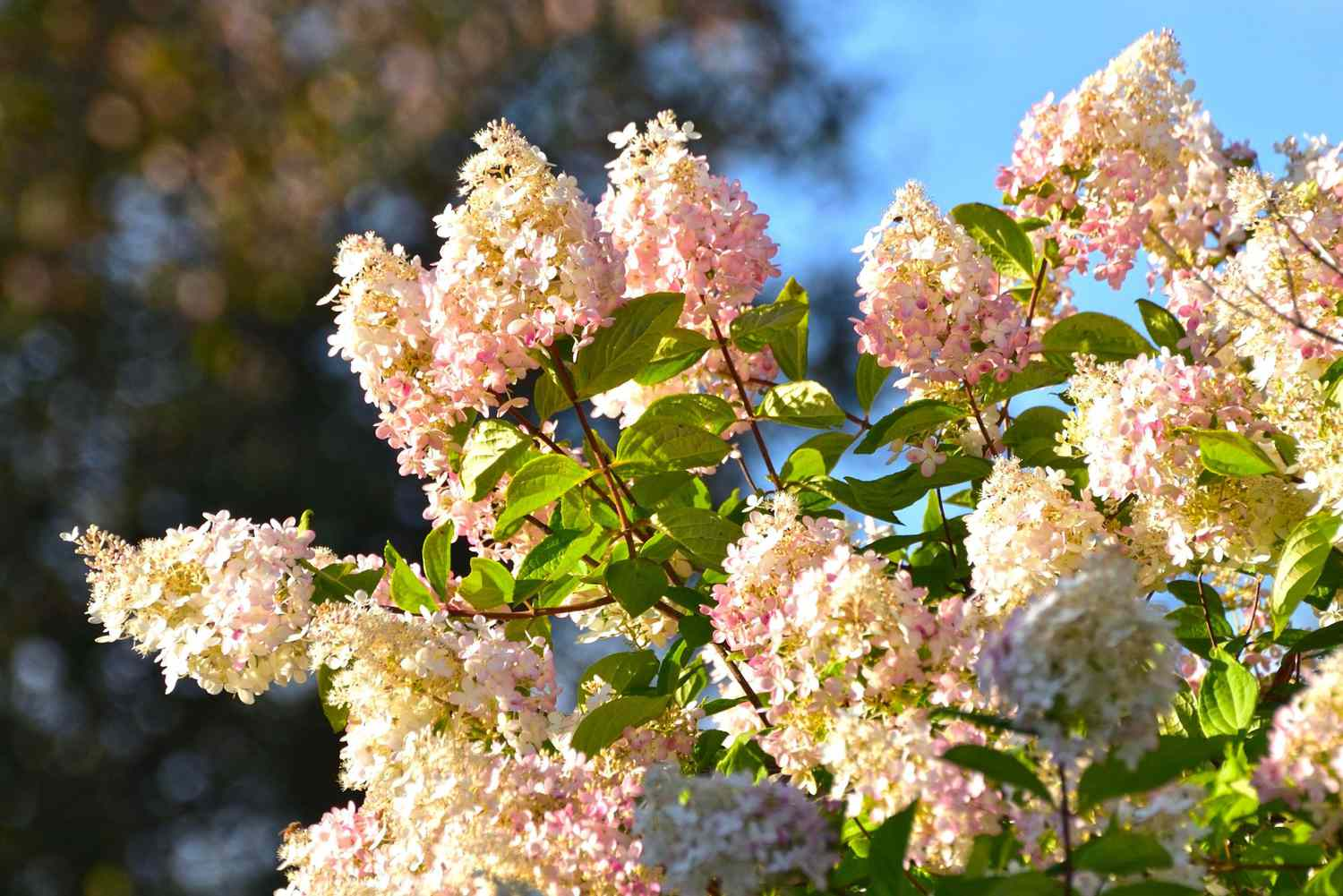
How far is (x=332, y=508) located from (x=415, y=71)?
265cm

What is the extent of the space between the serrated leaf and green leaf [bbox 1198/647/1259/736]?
81cm

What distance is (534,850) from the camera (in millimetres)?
1315

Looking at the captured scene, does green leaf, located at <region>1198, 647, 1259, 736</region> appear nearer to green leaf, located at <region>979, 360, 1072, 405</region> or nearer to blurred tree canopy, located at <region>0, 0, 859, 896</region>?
green leaf, located at <region>979, 360, 1072, 405</region>

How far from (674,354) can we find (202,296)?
6306mm

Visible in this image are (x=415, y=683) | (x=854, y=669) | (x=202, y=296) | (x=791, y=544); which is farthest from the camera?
(x=202, y=296)

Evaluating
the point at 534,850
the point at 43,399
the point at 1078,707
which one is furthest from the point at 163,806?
the point at 1078,707

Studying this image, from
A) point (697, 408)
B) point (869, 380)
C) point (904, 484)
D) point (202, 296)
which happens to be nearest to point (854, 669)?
point (904, 484)

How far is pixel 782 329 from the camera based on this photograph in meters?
1.81

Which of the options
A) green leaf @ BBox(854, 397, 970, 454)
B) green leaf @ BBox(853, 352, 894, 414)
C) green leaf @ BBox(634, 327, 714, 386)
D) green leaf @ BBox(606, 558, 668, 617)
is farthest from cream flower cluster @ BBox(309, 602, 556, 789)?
green leaf @ BBox(853, 352, 894, 414)

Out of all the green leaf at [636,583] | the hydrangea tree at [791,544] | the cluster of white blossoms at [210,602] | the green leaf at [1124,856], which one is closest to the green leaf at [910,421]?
the hydrangea tree at [791,544]

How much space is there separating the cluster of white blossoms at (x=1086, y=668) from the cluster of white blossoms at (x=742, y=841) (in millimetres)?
196

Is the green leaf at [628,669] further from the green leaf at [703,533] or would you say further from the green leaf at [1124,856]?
the green leaf at [1124,856]

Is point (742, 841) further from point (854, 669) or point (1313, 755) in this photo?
point (1313, 755)

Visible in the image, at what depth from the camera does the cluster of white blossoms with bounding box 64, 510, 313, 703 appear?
5.44 feet
